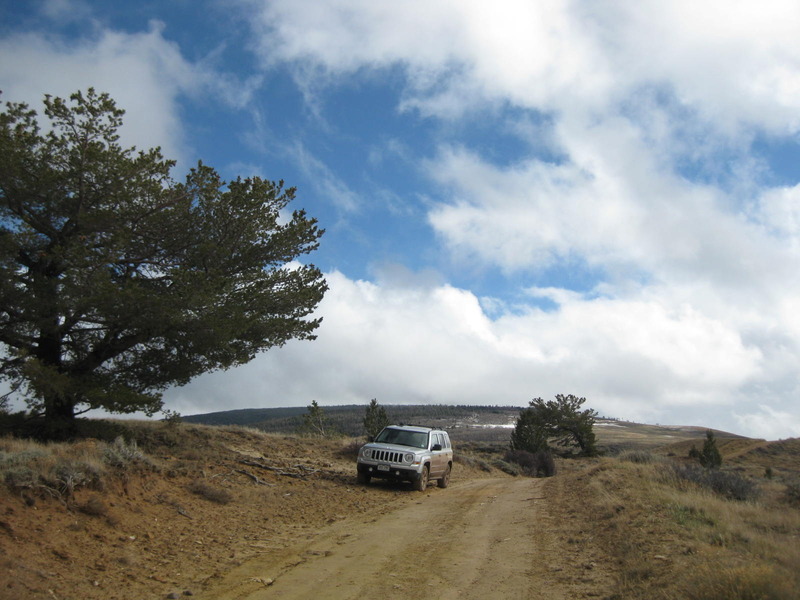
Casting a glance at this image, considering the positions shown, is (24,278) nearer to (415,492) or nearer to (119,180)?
(119,180)

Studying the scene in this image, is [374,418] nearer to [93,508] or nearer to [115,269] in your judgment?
[115,269]

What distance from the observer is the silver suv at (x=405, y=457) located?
16422 mm

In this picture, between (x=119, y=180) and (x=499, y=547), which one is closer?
(x=499, y=547)

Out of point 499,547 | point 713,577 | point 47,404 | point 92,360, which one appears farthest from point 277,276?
point 713,577

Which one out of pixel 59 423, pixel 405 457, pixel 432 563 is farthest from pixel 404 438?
pixel 432 563

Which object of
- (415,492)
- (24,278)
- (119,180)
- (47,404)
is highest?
(119,180)

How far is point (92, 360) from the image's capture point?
51.6 ft

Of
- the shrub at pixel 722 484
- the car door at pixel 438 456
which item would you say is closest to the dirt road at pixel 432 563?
the shrub at pixel 722 484

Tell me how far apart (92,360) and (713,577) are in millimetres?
15316

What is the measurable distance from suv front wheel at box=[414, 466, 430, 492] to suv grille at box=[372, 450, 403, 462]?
80 cm

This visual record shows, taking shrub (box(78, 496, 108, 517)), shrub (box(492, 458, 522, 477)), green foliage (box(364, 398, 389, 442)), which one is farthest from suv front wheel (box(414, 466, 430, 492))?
green foliage (box(364, 398, 389, 442))

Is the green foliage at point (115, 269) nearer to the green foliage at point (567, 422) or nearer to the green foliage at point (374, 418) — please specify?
the green foliage at point (374, 418)

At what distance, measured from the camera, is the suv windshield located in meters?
17.6

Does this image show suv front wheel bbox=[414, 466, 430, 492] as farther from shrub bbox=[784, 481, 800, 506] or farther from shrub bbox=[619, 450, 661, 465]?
shrub bbox=[619, 450, 661, 465]
